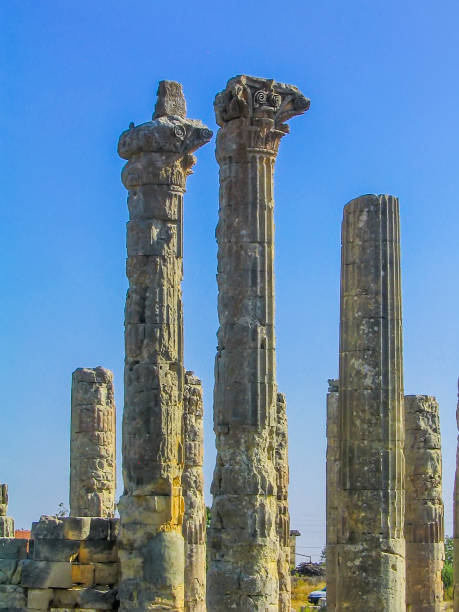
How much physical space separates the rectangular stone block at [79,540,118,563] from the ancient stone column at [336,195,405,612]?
3.99 meters

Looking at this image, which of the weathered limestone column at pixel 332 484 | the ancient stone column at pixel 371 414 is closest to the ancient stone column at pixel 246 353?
the ancient stone column at pixel 371 414

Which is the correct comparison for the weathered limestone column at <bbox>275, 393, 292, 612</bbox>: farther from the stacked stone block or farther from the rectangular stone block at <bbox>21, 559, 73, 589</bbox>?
the rectangular stone block at <bbox>21, 559, 73, 589</bbox>

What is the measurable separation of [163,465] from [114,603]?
245cm

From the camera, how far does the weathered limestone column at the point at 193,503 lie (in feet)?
113

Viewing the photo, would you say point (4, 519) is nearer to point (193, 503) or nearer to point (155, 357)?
point (193, 503)

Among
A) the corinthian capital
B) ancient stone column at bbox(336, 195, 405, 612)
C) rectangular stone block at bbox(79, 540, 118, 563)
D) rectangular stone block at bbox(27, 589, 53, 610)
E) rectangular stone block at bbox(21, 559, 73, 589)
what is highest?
the corinthian capital

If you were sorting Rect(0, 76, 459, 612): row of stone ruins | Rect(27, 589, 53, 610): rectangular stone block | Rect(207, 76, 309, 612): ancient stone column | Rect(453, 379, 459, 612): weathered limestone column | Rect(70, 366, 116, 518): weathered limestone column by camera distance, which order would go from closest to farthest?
Rect(0, 76, 459, 612): row of stone ruins < Rect(207, 76, 309, 612): ancient stone column < Rect(27, 589, 53, 610): rectangular stone block < Rect(453, 379, 459, 612): weathered limestone column < Rect(70, 366, 116, 518): weathered limestone column

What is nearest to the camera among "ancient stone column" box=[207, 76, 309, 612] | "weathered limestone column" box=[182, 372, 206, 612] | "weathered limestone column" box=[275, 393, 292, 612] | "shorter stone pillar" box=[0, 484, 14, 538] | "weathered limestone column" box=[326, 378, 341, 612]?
"ancient stone column" box=[207, 76, 309, 612]

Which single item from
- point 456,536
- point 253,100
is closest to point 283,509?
point 456,536

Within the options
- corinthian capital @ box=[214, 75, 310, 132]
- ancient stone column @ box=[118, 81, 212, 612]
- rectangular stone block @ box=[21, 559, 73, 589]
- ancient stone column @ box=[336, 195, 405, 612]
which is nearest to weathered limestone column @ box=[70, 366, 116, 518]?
ancient stone column @ box=[118, 81, 212, 612]

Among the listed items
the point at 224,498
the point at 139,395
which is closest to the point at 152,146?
the point at 139,395

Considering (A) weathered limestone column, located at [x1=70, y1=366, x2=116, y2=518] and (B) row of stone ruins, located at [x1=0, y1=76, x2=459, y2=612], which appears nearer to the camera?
(B) row of stone ruins, located at [x1=0, y1=76, x2=459, y2=612]

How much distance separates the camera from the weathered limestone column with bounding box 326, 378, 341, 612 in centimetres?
3375

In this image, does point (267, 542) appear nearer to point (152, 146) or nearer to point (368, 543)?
point (368, 543)
